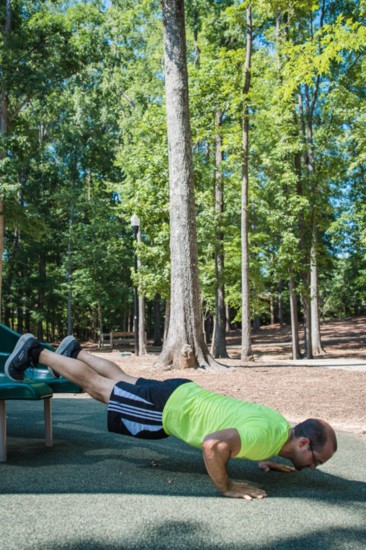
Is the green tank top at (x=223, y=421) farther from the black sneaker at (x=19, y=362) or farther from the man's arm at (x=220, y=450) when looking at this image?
the black sneaker at (x=19, y=362)

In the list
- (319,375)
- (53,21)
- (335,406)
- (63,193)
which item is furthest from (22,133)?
(335,406)

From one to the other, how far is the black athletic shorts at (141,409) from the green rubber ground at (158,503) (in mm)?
349

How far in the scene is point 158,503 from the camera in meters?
2.90

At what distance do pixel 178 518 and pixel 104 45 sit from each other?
21689mm

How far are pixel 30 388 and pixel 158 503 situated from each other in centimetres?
118

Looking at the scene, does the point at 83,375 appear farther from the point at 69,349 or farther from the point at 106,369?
the point at 69,349

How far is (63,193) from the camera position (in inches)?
1164

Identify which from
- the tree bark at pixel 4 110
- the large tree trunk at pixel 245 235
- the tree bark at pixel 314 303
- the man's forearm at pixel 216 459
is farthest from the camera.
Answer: the tree bark at pixel 4 110

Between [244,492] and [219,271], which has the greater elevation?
[219,271]

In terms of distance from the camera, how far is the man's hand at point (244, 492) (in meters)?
2.99

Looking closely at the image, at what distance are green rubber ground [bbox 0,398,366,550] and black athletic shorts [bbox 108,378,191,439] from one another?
349mm

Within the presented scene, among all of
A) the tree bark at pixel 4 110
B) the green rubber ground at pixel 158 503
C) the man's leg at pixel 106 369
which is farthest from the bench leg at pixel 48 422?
the tree bark at pixel 4 110

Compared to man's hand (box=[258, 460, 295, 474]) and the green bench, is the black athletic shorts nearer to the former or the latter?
the green bench

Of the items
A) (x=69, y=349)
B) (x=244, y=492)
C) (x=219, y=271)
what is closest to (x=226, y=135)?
(x=219, y=271)
